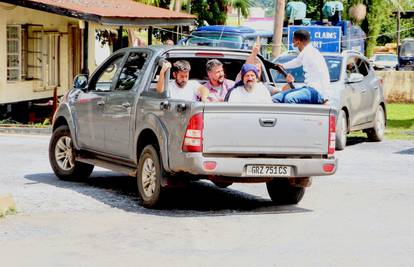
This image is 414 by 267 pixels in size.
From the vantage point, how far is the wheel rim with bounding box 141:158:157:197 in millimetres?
11125

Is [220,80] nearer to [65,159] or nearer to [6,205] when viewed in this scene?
[65,159]

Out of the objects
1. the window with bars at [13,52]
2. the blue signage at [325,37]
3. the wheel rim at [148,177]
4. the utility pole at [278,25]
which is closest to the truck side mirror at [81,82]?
the wheel rim at [148,177]

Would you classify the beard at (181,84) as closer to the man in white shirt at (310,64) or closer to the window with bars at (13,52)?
the man in white shirt at (310,64)

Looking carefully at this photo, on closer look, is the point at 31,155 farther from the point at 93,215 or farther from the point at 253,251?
the point at 253,251

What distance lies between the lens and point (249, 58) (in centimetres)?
1219

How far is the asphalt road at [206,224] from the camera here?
27.9 feet

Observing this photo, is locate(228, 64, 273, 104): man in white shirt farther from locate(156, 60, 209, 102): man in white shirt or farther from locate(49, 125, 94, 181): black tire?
locate(49, 125, 94, 181): black tire

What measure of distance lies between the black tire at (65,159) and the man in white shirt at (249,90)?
2.81 meters

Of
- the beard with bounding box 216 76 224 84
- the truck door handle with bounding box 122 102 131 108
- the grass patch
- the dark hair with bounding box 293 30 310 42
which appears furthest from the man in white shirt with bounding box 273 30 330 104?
the grass patch

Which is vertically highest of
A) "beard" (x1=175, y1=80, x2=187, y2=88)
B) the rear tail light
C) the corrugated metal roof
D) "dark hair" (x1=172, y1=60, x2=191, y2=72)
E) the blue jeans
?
the corrugated metal roof

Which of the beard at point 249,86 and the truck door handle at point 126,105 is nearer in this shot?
the beard at point 249,86

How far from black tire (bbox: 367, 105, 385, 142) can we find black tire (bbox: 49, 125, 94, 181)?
825 cm

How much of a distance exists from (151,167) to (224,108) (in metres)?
1.22

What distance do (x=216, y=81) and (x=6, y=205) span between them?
285cm
